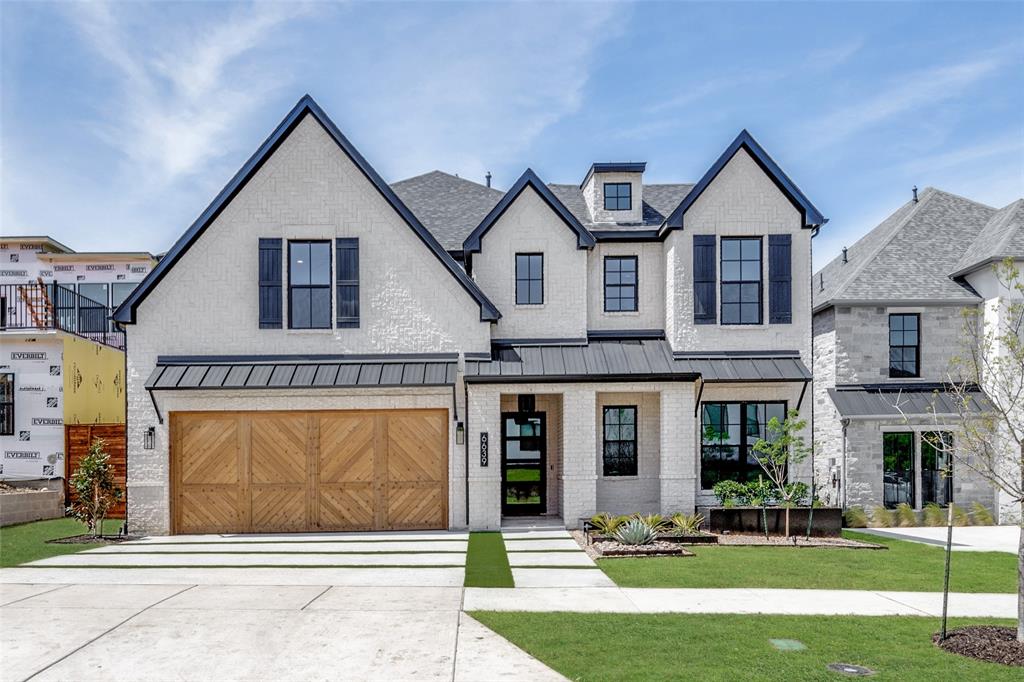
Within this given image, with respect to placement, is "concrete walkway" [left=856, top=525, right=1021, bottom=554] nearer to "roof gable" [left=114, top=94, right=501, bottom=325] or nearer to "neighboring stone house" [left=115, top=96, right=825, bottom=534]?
"neighboring stone house" [left=115, top=96, right=825, bottom=534]

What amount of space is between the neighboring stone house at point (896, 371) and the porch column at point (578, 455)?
6.98 m

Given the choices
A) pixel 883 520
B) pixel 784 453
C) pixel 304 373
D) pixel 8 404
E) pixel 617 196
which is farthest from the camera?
pixel 8 404

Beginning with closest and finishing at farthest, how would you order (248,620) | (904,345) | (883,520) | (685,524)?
(248,620) < (685,524) < (883,520) < (904,345)

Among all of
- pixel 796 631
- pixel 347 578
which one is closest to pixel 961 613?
pixel 796 631

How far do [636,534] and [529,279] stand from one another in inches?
285

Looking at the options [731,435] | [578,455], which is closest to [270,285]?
[578,455]

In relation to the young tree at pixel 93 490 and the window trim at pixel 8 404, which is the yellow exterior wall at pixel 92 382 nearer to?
the window trim at pixel 8 404

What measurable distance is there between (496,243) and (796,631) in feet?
40.5

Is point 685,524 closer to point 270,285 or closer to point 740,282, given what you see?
point 740,282

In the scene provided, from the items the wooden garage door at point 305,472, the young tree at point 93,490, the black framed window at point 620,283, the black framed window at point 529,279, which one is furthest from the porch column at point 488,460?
the young tree at point 93,490

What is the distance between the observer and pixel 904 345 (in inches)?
818

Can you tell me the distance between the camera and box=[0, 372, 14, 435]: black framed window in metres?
21.8

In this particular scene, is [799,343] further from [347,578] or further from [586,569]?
[347,578]

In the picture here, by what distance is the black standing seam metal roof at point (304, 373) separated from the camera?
17.2 m
